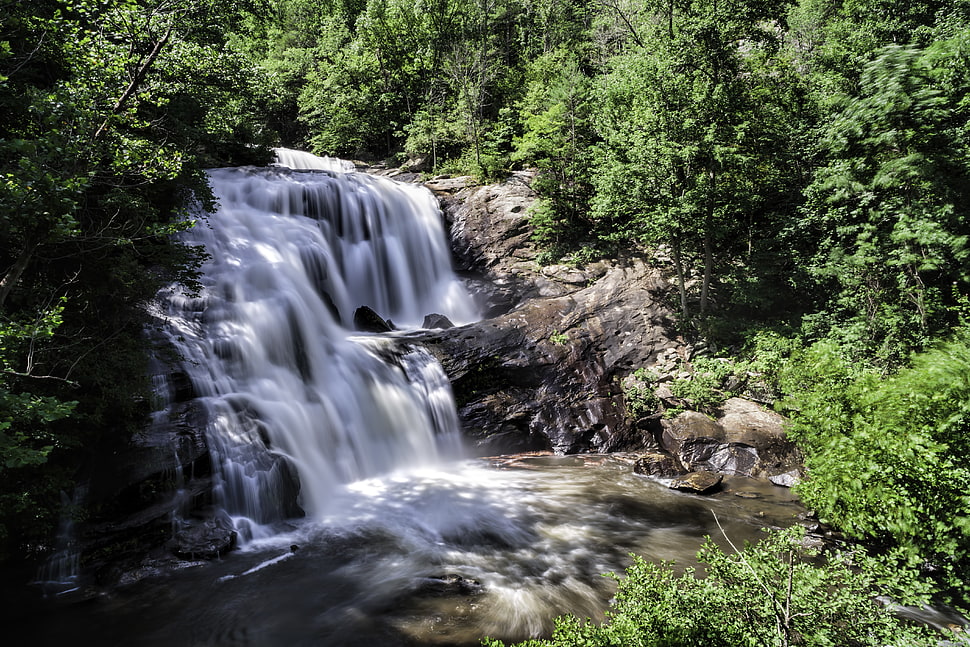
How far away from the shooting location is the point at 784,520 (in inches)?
315

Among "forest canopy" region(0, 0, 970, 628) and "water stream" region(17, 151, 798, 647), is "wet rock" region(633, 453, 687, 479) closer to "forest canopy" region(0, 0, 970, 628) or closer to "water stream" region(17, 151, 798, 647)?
"water stream" region(17, 151, 798, 647)

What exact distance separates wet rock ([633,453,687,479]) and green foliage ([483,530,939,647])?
7.07 metres

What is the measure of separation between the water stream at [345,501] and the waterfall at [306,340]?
0.05 m

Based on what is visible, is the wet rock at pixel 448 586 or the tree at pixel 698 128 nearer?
the wet rock at pixel 448 586

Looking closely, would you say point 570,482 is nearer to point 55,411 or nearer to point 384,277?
point 55,411

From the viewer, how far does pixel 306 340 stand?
40.2 ft

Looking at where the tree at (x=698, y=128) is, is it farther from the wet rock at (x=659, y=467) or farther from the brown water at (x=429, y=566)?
the brown water at (x=429, y=566)

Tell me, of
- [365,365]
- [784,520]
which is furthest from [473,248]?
[784,520]

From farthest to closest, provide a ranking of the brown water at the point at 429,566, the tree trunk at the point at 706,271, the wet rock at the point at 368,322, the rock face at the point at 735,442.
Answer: the wet rock at the point at 368,322 → the tree trunk at the point at 706,271 → the rock face at the point at 735,442 → the brown water at the point at 429,566

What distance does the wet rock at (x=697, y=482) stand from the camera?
30.8ft

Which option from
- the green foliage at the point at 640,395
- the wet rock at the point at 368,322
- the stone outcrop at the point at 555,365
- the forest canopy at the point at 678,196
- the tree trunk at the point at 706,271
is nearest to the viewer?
the forest canopy at the point at 678,196

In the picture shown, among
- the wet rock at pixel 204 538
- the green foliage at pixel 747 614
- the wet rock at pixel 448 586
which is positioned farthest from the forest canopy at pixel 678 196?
the wet rock at pixel 448 586

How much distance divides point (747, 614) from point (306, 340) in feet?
37.5

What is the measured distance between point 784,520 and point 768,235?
10578 millimetres
